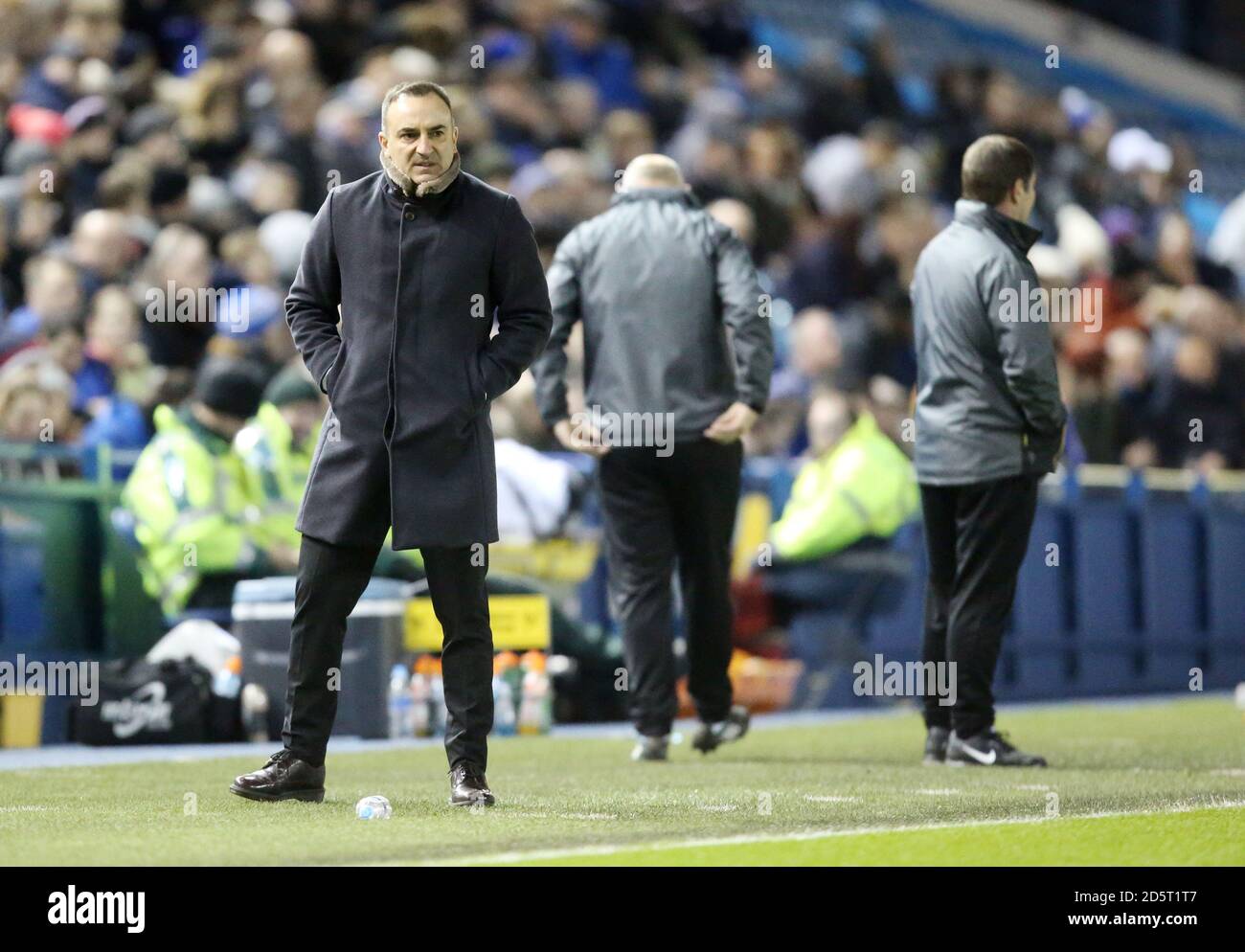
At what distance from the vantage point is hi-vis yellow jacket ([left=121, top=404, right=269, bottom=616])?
39.6ft

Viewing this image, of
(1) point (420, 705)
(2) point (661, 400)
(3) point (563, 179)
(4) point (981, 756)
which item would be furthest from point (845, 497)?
(4) point (981, 756)

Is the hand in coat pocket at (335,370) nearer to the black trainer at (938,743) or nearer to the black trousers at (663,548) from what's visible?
the black trousers at (663,548)

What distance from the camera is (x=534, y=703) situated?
491 inches

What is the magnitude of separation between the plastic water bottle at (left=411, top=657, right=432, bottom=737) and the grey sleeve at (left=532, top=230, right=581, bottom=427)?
7.65ft

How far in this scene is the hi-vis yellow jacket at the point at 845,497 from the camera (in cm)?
1455

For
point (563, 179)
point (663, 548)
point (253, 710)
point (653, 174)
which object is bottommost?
point (253, 710)

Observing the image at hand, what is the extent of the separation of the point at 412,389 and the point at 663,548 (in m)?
2.85

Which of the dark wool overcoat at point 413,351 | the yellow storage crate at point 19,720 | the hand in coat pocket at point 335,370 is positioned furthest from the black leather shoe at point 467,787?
the yellow storage crate at point 19,720

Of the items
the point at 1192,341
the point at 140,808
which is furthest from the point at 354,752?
the point at 1192,341

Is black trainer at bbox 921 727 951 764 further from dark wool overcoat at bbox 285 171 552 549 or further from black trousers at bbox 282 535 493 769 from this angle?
dark wool overcoat at bbox 285 171 552 549

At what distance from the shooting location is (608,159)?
17844 mm

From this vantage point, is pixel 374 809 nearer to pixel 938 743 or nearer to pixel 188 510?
pixel 938 743

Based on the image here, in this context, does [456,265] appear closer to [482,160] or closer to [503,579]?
[503,579]
